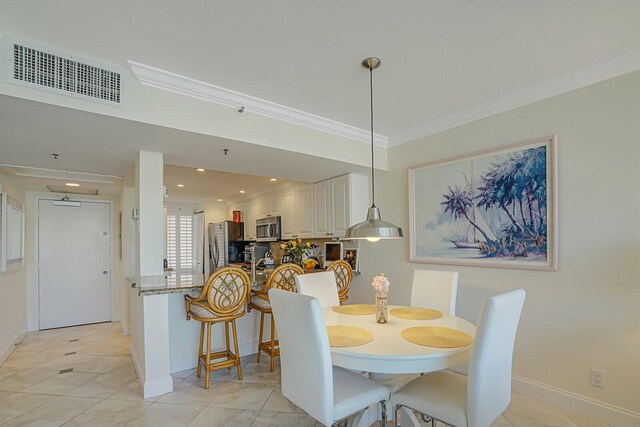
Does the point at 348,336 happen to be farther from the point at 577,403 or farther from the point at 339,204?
the point at 339,204

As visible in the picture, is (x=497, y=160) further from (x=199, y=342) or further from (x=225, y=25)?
(x=199, y=342)

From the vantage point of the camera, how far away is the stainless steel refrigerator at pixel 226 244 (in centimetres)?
688

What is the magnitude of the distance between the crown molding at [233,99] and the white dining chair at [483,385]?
220 centimetres

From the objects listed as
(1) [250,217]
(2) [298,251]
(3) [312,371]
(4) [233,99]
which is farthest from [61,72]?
(1) [250,217]

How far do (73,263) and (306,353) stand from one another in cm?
523

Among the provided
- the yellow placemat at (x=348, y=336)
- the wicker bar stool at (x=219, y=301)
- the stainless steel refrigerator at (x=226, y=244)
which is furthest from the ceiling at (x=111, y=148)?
the stainless steel refrigerator at (x=226, y=244)

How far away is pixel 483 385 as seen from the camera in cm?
152

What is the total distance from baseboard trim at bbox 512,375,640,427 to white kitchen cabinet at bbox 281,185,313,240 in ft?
9.97

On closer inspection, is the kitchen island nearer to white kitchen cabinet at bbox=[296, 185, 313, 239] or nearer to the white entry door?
white kitchen cabinet at bbox=[296, 185, 313, 239]

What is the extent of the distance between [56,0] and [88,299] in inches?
199

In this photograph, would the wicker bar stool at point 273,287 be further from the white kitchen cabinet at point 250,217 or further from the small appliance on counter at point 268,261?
the white kitchen cabinet at point 250,217

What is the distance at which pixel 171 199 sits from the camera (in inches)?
304

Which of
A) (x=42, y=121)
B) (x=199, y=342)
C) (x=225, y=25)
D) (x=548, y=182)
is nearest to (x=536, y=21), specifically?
(x=548, y=182)

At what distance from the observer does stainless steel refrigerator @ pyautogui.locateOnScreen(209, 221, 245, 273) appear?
6.88 metres
